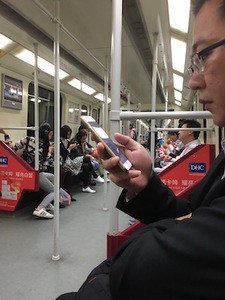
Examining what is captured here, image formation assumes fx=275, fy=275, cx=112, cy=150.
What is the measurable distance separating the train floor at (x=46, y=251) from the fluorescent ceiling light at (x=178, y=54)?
2.86m

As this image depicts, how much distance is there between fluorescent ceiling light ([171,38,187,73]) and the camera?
14.5 feet

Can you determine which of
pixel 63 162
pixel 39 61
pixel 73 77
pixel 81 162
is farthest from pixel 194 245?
pixel 73 77

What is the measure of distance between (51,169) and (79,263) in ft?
6.87

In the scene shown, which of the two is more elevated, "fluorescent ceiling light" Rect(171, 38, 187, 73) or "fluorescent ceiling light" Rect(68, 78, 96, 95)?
"fluorescent ceiling light" Rect(171, 38, 187, 73)

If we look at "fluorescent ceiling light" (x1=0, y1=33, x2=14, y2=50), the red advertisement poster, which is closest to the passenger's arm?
the red advertisement poster

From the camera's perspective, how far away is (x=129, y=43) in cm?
392

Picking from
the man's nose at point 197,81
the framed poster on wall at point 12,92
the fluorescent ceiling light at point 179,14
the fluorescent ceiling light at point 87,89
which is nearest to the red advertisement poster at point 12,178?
the framed poster on wall at point 12,92

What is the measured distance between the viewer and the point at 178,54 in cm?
516

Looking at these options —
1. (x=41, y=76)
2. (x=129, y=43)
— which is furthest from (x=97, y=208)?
(x=41, y=76)

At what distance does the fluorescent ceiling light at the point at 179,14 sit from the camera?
2.93m

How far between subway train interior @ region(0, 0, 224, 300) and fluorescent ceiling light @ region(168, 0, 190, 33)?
0.04ft

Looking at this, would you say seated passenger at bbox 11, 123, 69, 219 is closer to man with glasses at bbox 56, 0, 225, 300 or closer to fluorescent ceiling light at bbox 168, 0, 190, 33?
fluorescent ceiling light at bbox 168, 0, 190, 33

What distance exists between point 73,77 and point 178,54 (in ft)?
7.68

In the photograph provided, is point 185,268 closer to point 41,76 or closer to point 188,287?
point 188,287
